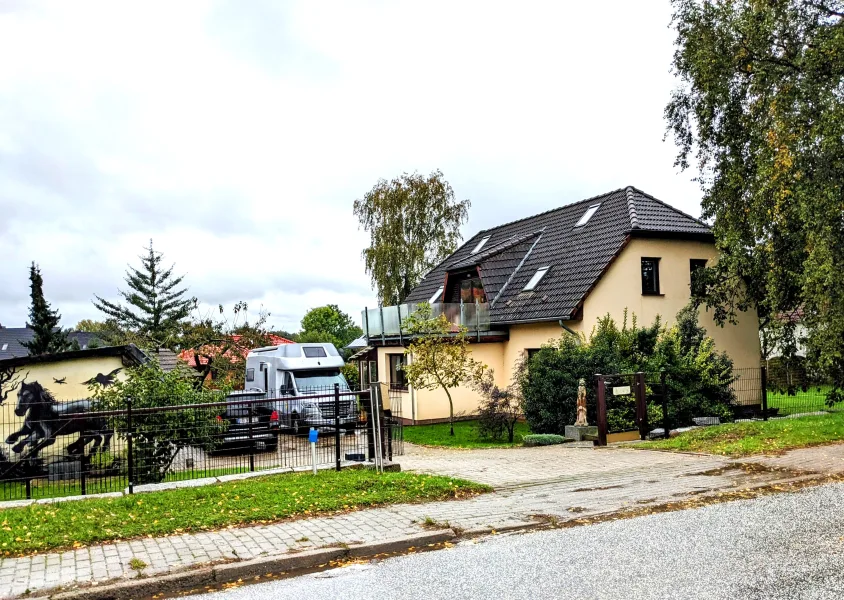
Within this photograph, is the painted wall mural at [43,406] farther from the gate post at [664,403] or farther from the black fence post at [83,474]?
the gate post at [664,403]

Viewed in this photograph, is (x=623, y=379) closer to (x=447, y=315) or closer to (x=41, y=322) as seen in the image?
(x=447, y=315)

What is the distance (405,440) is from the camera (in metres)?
20.2

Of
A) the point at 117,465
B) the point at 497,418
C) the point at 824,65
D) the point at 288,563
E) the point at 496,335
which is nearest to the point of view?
the point at 288,563

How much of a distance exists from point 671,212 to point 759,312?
466 cm

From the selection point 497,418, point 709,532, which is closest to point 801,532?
point 709,532

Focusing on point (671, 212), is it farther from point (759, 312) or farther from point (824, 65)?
point (824, 65)

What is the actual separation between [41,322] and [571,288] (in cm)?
3440

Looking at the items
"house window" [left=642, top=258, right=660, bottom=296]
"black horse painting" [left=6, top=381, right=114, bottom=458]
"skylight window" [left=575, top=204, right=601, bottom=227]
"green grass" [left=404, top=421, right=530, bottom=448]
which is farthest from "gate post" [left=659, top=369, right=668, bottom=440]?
"black horse painting" [left=6, top=381, right=114, bottom=458]

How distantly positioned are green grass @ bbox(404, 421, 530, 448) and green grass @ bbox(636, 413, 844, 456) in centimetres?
415

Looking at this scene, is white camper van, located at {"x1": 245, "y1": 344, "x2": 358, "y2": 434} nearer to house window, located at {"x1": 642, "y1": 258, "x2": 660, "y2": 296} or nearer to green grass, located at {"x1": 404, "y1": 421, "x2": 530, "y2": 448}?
green grass, located at {"x1": 404, "y1": 421, "x2": 530, "y2": 448}

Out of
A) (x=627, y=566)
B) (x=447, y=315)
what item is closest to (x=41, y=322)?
(x=447, y=315)

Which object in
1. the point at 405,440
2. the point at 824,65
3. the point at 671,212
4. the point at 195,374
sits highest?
the point at 824,65

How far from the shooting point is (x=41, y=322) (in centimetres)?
4159

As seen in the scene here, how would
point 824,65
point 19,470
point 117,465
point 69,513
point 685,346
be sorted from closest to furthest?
point 69,513, point 117,465, point 19,470, point 824,65, point 685,346
